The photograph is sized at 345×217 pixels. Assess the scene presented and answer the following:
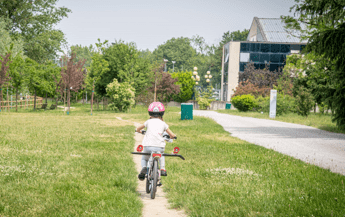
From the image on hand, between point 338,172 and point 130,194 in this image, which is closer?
point 130,194

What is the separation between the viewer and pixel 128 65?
4303 centimetres

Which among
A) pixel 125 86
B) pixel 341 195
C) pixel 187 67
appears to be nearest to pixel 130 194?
pixel 341 195

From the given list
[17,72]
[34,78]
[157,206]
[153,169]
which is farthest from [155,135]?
[34,78]

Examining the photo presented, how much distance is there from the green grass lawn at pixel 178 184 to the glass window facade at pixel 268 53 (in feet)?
168

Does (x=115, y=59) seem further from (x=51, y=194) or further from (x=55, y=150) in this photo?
(x=51, y=194)

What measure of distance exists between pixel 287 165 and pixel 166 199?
4.01 meters

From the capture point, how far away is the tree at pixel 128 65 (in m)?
43.2

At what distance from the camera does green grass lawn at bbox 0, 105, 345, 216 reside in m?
5.25

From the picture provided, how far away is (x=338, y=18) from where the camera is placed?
542 inches

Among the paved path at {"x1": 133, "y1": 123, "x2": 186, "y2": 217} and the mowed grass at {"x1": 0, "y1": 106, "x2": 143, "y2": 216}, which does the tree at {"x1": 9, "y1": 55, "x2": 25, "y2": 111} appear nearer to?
the mowed grass at {"x1": 0, "y1": 106, "x2": 143, "y2": 216}

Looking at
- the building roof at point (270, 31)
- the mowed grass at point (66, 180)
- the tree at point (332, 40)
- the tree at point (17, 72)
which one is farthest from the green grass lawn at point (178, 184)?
the building roof at point (270, 31)

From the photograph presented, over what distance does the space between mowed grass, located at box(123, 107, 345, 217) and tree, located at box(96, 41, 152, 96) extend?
3361 cm

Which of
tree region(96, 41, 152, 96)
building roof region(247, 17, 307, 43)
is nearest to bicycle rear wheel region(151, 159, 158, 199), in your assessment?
tree region(96, 41, 152, 96)

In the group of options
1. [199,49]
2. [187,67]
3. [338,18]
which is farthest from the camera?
[199,49]
